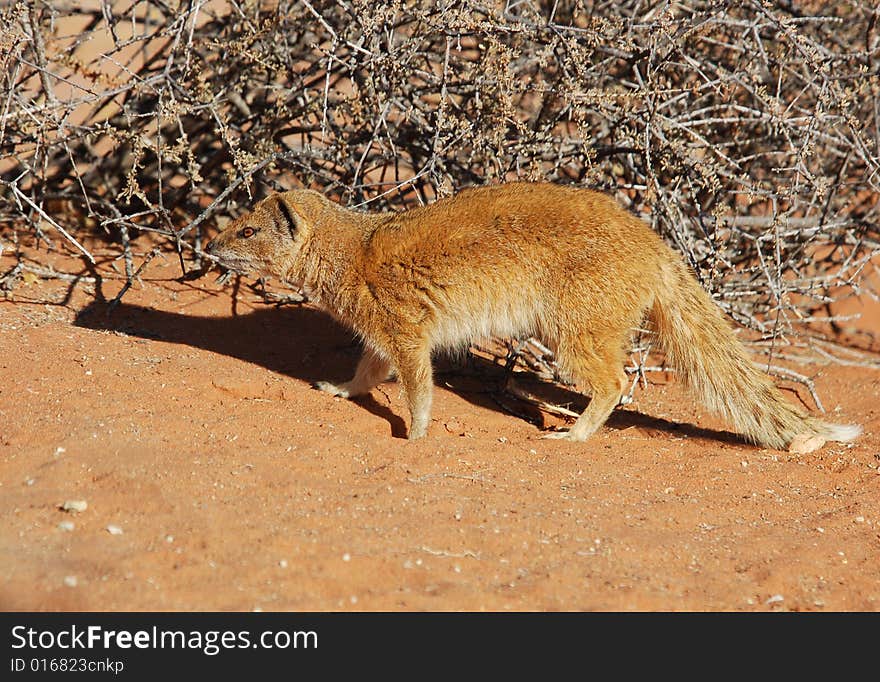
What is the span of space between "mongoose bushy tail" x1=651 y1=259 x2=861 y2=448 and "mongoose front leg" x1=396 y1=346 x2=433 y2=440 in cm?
141

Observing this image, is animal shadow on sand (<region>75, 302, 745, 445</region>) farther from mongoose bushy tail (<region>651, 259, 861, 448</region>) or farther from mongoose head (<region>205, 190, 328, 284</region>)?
mongoose head (<region>205, 190, 328, 284</region>)

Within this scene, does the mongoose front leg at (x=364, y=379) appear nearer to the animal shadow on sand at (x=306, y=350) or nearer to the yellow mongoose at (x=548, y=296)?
the animal shadow on sand at (x=306, y=350)

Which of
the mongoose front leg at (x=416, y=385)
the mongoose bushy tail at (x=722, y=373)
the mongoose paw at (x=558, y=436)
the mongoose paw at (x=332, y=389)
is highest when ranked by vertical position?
the mongoose bushy tail at (x=722, y=373)

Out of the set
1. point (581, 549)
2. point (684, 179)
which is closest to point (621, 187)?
point (684, 179)

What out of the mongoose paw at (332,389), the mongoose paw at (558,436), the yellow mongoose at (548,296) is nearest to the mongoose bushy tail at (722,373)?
the yellow mongoose at (548,296)

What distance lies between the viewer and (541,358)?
678 cm

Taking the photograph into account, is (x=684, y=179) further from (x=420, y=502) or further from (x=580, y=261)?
(x=420, y=502)

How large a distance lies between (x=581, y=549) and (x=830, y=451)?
227 centimetres

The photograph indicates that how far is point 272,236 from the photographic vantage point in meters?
5.64

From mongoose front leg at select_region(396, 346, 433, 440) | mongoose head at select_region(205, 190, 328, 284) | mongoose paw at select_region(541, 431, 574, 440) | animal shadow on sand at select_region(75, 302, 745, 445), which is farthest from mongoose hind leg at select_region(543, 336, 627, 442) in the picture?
mongoose head at select_region(205, 190, 328, 284)

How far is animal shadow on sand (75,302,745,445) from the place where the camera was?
6.06 meters

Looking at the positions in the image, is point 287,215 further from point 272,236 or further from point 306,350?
point 306,350

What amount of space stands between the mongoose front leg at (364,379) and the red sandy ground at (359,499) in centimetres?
9

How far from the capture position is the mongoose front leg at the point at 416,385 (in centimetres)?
525
